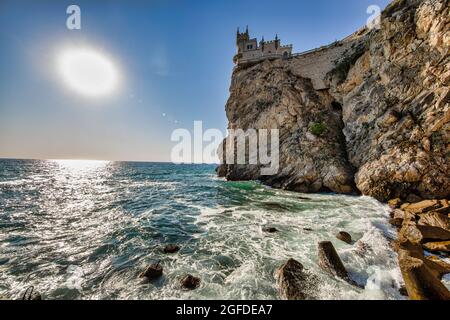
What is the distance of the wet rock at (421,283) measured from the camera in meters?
4.19

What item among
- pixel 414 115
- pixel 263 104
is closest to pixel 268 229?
pixel 414 115

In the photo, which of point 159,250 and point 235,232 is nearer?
point 159,250

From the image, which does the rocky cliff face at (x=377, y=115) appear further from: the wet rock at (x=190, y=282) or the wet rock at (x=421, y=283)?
the wet rock at (x=190, y=282)

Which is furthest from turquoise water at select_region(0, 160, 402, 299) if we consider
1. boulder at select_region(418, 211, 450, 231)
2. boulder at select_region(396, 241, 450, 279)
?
boulder at select_region(418, 211, 450, 231)

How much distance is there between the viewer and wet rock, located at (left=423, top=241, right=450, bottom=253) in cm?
690

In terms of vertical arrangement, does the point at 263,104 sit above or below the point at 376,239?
above

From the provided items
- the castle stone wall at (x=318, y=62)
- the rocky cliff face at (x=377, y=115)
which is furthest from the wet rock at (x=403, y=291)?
the castle stone wall at (x=318, y=62)

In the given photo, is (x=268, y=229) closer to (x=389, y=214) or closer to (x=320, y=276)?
(x=320, y=276)

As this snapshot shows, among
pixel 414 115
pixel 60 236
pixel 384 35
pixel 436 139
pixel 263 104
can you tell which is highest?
pixel 384 35

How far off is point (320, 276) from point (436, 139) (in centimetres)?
1508

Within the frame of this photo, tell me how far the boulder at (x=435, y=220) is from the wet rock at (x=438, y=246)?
6.18ft

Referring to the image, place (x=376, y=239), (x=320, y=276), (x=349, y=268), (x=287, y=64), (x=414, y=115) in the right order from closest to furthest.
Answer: (x=320, y=276) < (x=349, y=268) < (x=376, y=239) < (x=414, y=115) < (x=287, y=64)

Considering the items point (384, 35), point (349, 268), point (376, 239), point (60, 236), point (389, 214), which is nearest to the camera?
point (349, 268)

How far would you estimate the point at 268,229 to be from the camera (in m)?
9.75
